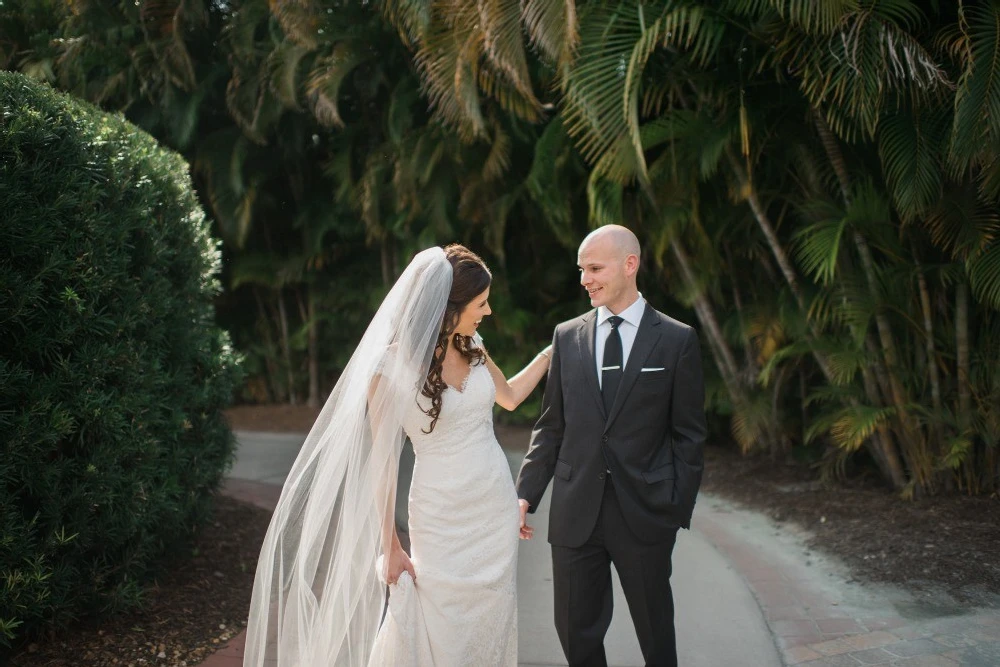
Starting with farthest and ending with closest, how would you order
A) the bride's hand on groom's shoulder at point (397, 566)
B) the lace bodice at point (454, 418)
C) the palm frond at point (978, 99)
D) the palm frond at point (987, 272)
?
the palm frond at point (987, 272), the palm frond at point (978, 99), the lace bodice at point (454, 418), the bride's hand on groom's shoulder at point (397, 566)

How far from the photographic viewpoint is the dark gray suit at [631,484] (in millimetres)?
3340

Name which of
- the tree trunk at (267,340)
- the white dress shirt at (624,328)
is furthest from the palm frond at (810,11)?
the tree trunk at (267,340)

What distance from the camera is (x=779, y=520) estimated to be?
655 cm

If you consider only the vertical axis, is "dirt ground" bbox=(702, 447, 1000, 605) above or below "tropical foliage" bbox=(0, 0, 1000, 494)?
below

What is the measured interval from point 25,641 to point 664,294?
6637 mm

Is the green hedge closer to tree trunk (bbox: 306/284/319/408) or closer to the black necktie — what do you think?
the black necktie

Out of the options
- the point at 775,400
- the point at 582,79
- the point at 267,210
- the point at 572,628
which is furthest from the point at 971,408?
the point at 267,210

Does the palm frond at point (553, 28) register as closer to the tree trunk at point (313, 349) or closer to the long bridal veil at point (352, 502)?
the long bridal veil at point (352, 502)

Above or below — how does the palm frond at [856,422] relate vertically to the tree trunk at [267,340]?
below

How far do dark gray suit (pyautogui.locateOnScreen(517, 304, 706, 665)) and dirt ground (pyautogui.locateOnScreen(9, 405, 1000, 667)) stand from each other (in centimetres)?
192

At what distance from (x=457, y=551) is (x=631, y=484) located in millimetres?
693

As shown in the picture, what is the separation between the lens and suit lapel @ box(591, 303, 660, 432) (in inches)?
132

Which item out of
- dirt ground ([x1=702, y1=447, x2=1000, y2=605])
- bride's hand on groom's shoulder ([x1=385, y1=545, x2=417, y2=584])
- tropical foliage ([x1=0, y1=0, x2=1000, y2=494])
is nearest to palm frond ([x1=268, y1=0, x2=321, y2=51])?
tropical foliage ([x1=0, y1=0, x2=1000, y2=494])

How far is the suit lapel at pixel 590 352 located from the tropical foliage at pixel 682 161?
7.88 ft
